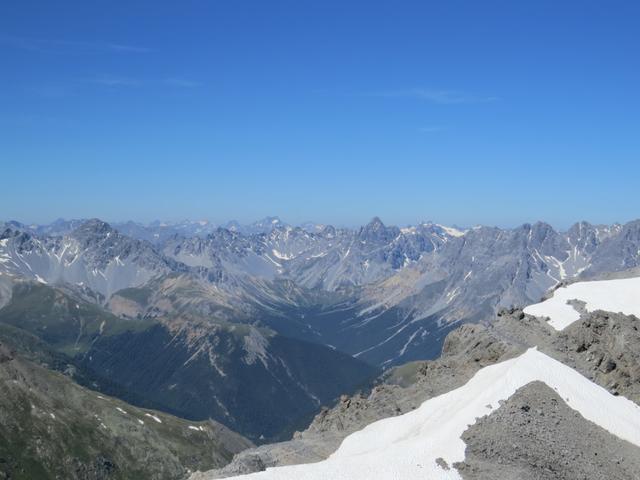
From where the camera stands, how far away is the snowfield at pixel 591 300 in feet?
391

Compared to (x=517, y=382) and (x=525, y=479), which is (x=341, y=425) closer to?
(x=517, y=382)

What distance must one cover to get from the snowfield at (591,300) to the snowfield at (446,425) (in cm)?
3254

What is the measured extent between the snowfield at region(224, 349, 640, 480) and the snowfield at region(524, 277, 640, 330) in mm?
32536

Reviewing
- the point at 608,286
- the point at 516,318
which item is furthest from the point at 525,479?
the point at 608,286

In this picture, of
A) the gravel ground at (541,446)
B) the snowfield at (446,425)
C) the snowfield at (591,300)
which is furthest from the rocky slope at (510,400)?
the snowfield at (591,300)

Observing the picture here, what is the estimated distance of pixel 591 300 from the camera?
12644 centimetres

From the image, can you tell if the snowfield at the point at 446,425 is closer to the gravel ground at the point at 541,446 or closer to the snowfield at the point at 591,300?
the gravel ground at the point at 541,446

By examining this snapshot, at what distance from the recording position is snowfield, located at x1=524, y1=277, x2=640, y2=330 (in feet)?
391

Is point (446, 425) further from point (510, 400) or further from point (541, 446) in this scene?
point (541, 446)

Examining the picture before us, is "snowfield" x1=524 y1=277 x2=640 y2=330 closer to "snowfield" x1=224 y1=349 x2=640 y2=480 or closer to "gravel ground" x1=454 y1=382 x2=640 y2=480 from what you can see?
"snowfield" x1=224 y1=349 x2=640 y2=480

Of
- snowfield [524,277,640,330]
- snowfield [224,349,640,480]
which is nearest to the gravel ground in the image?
snowfield [224,349,640,480]

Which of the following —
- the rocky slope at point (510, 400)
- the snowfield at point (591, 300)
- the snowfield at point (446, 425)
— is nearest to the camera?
the snowfield at point (446, 425)

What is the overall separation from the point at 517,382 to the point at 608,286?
68884 mm

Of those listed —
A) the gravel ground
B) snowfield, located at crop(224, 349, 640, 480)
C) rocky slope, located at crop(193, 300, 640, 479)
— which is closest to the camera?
the gravel ground
